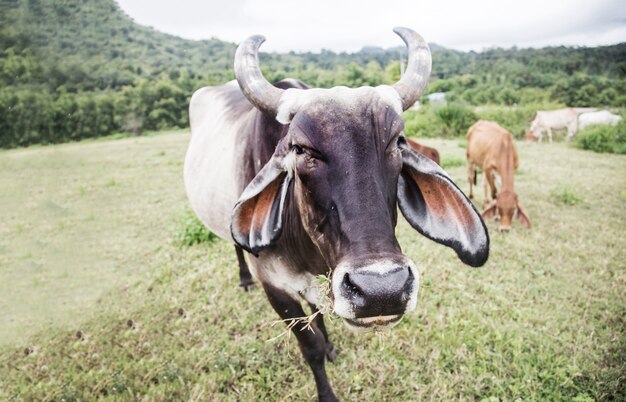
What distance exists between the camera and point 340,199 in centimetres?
151

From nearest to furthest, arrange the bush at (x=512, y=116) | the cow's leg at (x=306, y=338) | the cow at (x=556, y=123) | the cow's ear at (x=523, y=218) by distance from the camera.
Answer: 1. the cow's leg at (x=306, y=338)
2. the cow's ear at (x=523, y=218)
3. the cow at (x=556, y=123)
4. the bush at (x=512, y=116)

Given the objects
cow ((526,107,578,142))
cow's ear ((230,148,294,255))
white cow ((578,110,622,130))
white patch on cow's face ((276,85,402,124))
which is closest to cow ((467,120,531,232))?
white patch on cow's face ((276,85,402,124))

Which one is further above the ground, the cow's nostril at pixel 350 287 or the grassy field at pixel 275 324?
the cow's nostril at pixel 350 287

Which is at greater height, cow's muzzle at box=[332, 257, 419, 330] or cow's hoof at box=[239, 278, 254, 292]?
cow's muzzle at box=[332, 257, 419, 330]

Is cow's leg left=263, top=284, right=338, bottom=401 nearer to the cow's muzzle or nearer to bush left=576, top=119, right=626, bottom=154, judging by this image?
the cow's muzzle

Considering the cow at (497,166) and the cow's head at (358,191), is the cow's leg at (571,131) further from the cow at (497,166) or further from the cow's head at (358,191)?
the cow's head at (358,191)

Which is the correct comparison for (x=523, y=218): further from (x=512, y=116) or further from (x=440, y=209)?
(x=512, y=116)

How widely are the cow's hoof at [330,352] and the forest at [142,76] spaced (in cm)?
632

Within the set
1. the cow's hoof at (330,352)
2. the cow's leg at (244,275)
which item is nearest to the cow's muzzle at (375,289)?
the cow's hoof at (330,352)

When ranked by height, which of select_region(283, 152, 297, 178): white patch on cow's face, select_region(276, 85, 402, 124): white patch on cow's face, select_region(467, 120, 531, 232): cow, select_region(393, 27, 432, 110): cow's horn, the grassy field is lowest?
the grassy field

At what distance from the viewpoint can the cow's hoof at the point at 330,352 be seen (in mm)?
3057

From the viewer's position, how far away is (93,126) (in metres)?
23.6

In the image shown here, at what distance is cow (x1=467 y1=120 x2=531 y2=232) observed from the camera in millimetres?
5535

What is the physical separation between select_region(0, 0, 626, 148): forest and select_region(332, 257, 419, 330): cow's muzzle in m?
6.88
